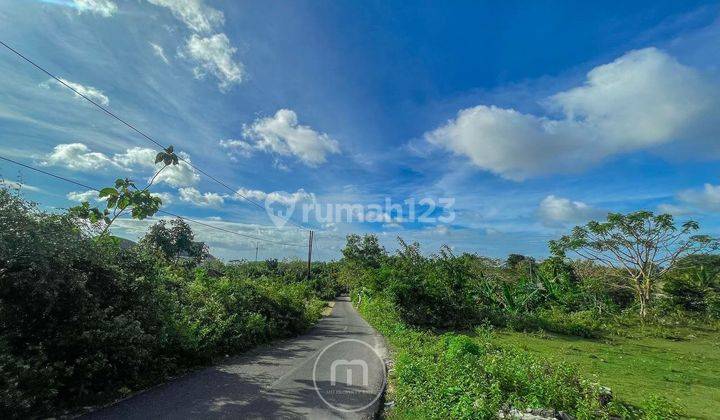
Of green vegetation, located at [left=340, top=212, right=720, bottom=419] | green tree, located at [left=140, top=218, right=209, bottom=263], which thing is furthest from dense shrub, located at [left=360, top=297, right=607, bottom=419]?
green tree, located at [left=140, top=218, right=209, bottom=263]

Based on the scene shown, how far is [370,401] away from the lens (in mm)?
7332

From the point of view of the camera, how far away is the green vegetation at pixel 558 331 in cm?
589

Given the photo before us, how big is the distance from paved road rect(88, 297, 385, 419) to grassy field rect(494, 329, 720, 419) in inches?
188

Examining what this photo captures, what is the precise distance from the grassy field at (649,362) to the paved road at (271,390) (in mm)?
4779

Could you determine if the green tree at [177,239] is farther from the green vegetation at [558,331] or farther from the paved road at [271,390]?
the paved road at [271,390]

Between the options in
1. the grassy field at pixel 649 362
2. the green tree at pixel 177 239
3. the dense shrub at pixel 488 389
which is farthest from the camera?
the green tree at pixel 177 239

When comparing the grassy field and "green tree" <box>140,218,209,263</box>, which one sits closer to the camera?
the grassy field

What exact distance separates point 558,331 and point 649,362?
7.53 metres

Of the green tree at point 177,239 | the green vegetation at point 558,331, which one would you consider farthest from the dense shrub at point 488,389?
the green tree at point 177,239

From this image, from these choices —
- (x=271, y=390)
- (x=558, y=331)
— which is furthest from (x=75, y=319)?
(x=558, y=331)

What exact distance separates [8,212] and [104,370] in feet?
10.6

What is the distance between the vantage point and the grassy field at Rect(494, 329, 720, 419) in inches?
314

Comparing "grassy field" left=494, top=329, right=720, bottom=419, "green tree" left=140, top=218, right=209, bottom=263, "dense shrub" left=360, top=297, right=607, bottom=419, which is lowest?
"grassy field" left=494, top=329, right=720, bottom=419

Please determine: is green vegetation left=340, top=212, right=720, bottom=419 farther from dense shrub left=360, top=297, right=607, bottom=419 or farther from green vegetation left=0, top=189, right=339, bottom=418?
green vegetation left=0, top=189, right=339, bottom=418
